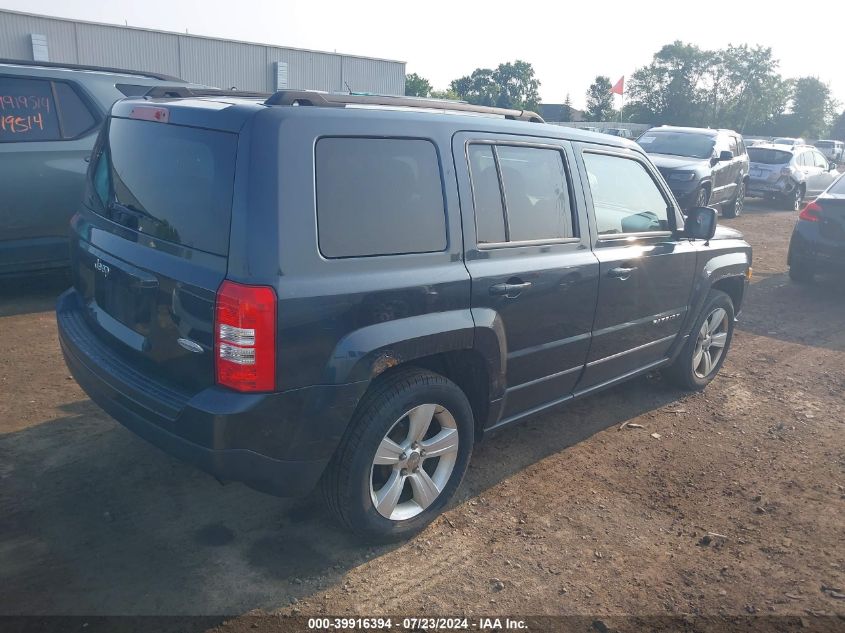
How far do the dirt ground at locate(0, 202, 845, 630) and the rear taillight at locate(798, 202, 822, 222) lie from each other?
15.2ft

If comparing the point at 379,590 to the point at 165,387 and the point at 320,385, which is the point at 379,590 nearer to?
the point at 320,385

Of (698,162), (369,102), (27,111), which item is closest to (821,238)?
(698,162)

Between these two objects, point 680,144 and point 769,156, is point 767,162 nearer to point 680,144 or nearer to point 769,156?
point 769,156

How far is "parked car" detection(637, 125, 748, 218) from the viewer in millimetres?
12516

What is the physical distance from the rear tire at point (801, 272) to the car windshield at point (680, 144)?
15.1 ft

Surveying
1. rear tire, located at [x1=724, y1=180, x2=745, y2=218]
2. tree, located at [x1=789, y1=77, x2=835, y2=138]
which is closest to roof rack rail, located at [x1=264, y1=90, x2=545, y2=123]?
rear tire, located at [x1=724, y1=180, x2=745, y2=218]

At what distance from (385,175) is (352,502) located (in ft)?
4.69

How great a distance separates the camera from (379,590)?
3.02 meters

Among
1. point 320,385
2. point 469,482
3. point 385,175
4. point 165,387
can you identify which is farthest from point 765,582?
point 165,387

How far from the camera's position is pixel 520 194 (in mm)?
3719

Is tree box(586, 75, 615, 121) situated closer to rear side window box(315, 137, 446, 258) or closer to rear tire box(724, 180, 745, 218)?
rear tire box(724, 180, 745, 218)

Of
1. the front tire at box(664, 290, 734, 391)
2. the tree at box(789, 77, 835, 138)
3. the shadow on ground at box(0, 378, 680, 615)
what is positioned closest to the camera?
the shadow on ground at box(0, 378, 680, 615)

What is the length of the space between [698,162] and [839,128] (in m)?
96.3

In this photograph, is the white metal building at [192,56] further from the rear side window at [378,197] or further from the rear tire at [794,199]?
the rear side window at [378,197]
